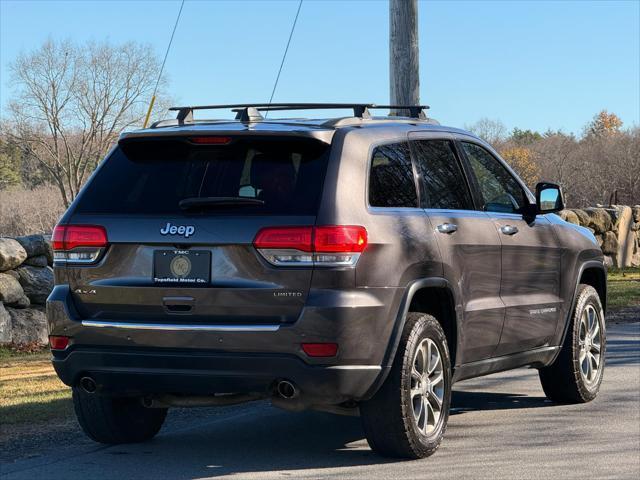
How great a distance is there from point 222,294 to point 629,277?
17.7 metres

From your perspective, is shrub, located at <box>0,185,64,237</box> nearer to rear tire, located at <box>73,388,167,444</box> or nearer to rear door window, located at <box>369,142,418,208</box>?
rear tire, located at <box>73,388,167,444</box>

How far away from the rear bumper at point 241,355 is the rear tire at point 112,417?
1.62ft

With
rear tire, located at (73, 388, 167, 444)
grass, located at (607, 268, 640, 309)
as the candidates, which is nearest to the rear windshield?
rear tire, located at (73, 388, 167, 444)

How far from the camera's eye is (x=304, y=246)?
625cm

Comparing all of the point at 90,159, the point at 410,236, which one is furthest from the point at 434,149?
the point at 90,159

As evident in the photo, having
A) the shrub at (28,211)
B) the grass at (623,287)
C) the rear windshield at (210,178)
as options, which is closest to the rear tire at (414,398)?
the rear windshield at (210,178)

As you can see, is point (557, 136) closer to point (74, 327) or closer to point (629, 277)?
point (629, 277)

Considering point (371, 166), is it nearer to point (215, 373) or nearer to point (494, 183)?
point (215, 373)

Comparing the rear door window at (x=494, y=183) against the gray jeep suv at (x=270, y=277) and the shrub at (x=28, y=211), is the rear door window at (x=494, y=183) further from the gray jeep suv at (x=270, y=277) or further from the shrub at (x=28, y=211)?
the shrub at (x=28, y=211)

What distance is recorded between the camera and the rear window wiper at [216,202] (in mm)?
6434

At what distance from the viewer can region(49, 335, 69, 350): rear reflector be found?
6.68 metres

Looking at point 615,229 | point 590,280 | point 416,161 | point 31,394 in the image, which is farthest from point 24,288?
point 615,229

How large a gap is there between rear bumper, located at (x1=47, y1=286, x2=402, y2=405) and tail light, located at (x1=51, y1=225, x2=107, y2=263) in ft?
1.02

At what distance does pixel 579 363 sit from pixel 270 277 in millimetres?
3512
